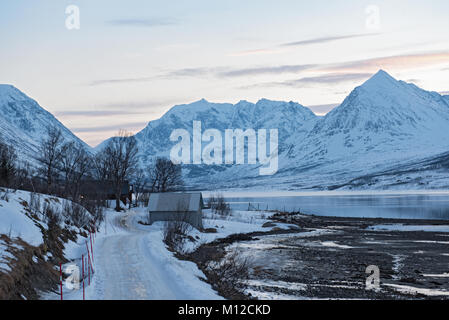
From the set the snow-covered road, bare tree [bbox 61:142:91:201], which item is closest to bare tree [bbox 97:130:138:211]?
bare tree [bbox 61:142:91:201]

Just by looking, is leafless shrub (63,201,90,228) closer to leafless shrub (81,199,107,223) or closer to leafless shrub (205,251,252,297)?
leafless shrub (81,199,107,223)

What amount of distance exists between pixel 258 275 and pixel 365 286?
7.15 m

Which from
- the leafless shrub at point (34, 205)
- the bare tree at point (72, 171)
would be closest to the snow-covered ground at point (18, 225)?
the leafless shrub at point (34, 205)

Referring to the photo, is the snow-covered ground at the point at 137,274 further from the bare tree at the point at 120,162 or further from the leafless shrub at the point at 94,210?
the bare tree at the point at 120,162

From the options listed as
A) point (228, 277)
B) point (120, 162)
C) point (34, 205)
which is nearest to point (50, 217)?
point (34, 205)

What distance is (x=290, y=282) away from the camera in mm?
32406

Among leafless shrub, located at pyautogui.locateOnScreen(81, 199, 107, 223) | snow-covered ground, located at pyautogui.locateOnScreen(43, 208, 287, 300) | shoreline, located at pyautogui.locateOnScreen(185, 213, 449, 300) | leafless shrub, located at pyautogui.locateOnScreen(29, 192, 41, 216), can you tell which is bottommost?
shoreline, located at pyautogui.locateOnScreen(185, 213, 449, 300)

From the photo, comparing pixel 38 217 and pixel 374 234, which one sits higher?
pixel 38 217

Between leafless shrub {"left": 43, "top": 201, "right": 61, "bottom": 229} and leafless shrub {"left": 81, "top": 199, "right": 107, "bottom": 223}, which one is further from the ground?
leafless shrub {"left": 43, "top": 201, "right": 61, "bottom": 229}

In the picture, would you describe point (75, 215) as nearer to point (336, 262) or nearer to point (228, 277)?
point (228, 277)

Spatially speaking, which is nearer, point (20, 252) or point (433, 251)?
point (20, 252)

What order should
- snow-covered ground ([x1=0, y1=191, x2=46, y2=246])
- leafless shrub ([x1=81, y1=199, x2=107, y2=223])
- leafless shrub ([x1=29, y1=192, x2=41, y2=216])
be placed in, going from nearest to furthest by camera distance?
snow-covered ground ([x1=0, y1=191, x2=46, y2=246]) → leafless shrub ([x1=29, y1=192, x2=41, y2=216]) → leafless shrub ([x1=81, y1=199, x2=107, y2=223])
